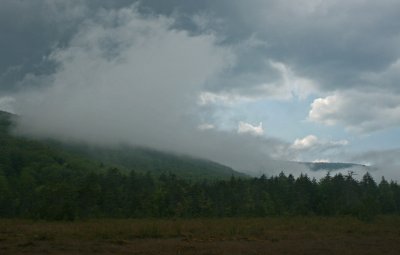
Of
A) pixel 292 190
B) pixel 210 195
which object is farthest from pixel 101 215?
pixel 292 190

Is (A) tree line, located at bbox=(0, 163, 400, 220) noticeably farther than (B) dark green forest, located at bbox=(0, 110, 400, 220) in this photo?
Yes

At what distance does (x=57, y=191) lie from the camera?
242ft

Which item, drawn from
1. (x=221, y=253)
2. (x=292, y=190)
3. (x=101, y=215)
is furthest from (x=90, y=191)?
(x=221, y=253)

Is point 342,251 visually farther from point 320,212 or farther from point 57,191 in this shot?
point 320,212

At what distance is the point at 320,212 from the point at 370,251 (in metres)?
79.2

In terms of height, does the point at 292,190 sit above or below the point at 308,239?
above

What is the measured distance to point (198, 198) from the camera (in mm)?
104312

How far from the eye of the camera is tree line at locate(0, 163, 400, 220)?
85513mm

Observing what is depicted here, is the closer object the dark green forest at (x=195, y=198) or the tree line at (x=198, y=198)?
the dark green forest at (x=195, y=198)

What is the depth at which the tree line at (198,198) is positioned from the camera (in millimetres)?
85513

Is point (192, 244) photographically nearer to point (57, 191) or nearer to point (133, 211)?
point (57, 191)

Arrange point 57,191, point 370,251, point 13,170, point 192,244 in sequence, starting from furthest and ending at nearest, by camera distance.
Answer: point 13,170
point 57,191
point 192,244
point 370,251

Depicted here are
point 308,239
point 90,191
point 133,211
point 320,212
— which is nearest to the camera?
point 308,239

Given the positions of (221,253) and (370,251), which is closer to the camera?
(221,253)
